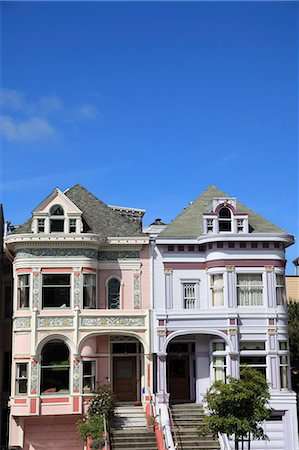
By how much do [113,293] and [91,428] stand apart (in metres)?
5.99

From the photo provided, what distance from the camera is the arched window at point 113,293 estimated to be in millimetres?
28438

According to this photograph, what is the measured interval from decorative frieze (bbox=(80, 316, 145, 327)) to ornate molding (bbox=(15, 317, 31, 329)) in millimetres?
2125

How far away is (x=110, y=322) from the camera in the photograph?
87.9ft

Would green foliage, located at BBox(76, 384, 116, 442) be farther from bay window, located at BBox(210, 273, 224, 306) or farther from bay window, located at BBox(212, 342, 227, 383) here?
bay window, located at BBox(210, 273, 224, 306)

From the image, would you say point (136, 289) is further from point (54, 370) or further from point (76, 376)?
point (54, 370)

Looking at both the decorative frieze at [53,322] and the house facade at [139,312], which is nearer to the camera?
the house facade at [139,312]

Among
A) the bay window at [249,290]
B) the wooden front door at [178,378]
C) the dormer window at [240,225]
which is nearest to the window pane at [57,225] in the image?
the wooden front door at [178,378]

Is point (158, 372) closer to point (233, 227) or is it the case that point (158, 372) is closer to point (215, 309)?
point (215, 309)

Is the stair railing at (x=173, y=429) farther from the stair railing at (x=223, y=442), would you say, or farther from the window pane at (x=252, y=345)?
the window pane at (x=252, y=345)

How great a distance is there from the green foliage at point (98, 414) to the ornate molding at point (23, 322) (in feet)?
12.4

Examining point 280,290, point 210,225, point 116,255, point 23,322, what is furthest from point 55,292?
point 280,290

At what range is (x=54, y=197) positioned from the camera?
27719 mm

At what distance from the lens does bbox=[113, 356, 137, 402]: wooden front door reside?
27.9 metres

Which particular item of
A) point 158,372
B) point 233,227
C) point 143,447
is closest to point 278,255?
point 233,227
